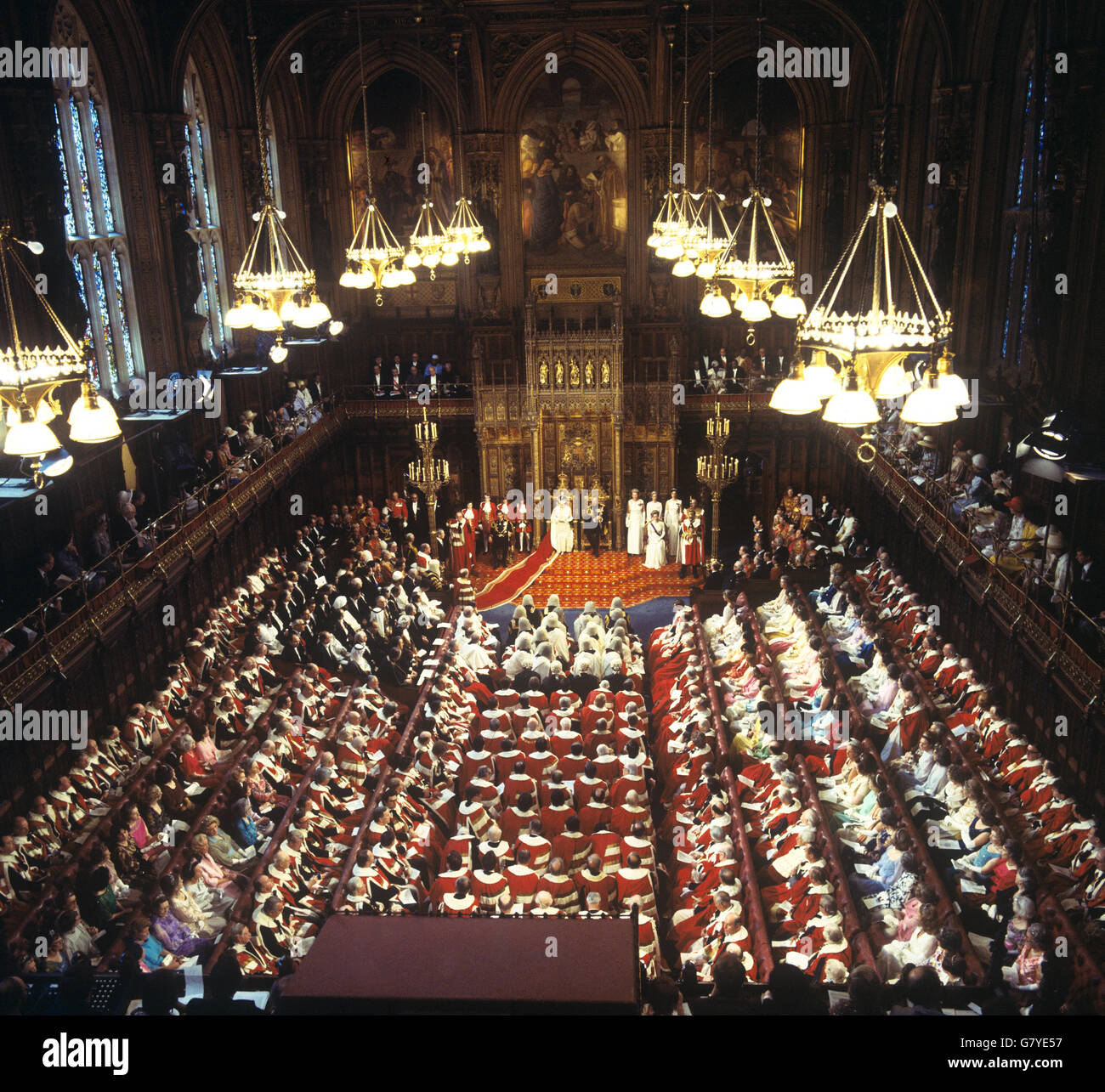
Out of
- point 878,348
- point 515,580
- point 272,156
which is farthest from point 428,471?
point 878,348

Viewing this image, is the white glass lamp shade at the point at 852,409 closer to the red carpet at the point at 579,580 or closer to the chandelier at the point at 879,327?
the chandelier at the point at 879,327

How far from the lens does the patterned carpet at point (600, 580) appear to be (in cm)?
1989

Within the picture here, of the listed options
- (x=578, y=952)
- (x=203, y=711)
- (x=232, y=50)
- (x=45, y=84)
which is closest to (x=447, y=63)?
(x=232, y=50)

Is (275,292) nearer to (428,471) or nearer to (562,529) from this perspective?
(428,471)

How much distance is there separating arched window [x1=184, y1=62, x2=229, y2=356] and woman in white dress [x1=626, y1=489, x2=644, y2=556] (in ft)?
28.3

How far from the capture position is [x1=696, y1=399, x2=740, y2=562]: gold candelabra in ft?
66.9

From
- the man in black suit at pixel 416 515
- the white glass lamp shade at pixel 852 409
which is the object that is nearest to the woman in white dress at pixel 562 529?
the man in black suit at pixel 416 515

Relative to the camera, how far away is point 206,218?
20094 mm

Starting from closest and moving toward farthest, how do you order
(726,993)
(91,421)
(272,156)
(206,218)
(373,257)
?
(91,421), (726,993), (373,257), (206,218), (272,156)

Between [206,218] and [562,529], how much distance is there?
9172mm

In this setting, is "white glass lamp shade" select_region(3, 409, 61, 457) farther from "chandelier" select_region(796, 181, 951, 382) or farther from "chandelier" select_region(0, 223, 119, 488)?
Answer: "chandelier" select_region(796, 181, 951, 382)

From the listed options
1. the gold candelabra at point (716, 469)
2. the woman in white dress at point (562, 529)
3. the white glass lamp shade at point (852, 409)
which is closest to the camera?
the white glass lamp shade at point (852, 409)

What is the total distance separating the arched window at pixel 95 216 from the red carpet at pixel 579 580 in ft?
24.9

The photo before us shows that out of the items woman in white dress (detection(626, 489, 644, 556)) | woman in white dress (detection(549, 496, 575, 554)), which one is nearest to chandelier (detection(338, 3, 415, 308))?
woman in white dress (detection(549, 496, 575, 554))
